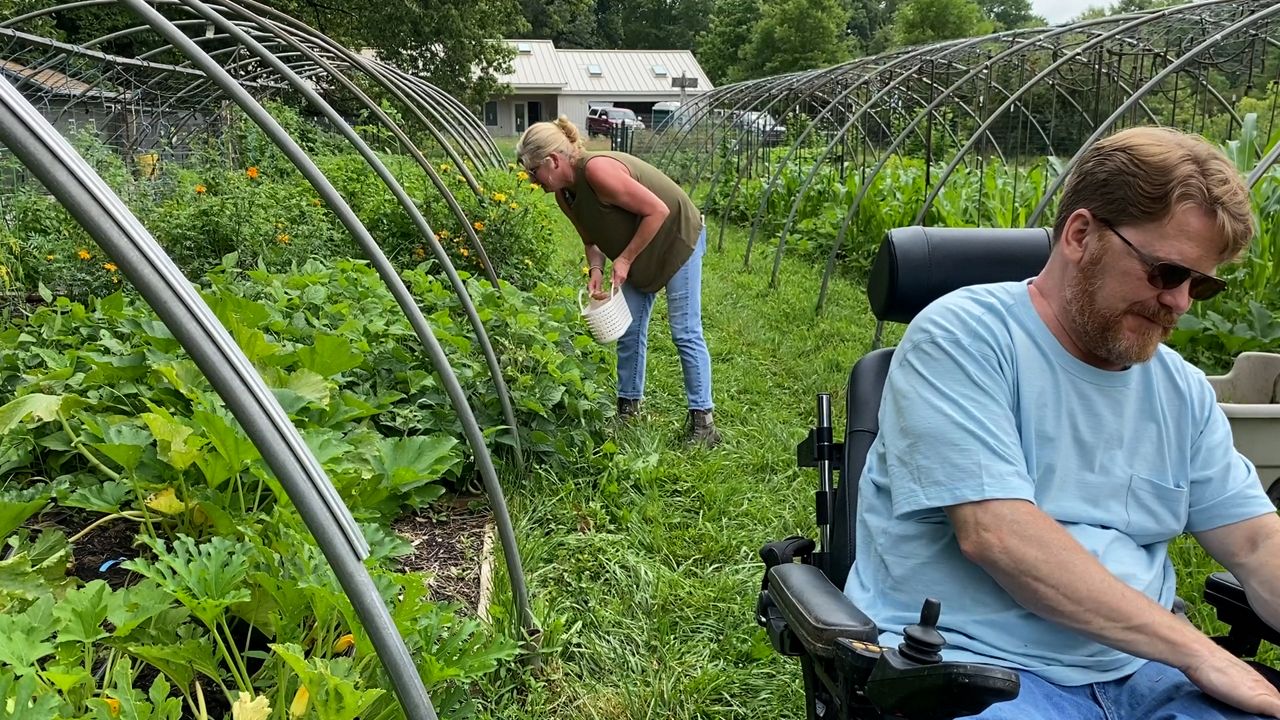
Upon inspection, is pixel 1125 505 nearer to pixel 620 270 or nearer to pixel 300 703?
pixel 300 703

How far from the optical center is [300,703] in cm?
176

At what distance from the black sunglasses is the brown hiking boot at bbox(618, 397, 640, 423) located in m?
3.01

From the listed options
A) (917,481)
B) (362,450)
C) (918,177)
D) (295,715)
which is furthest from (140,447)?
(918,177)

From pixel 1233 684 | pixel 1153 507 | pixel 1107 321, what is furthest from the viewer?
pixel 1153 507

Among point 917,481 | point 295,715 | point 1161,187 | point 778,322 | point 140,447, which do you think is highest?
point 1161,187

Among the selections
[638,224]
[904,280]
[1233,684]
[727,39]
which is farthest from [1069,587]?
[727,39]

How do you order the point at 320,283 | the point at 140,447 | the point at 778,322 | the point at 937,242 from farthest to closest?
the point at 778,322, the point at 320,283, the point at 140,447, the point at 937,242

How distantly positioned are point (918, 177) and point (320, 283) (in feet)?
24.5

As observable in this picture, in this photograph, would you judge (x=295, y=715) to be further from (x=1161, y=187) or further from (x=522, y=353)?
(x=522, y=353)

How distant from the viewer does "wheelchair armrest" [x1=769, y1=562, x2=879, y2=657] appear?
4.96 ft

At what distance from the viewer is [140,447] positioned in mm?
2350

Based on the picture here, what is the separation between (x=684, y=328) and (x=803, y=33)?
40777 millimetres

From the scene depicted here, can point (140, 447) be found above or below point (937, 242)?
below

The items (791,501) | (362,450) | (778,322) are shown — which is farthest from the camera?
(778,322)
